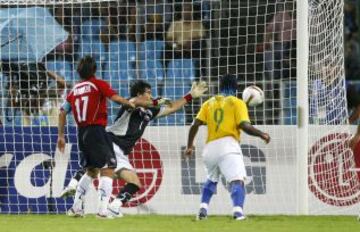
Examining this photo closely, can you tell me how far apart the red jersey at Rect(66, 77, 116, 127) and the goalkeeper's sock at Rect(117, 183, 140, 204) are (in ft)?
3.85

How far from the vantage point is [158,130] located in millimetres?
15906

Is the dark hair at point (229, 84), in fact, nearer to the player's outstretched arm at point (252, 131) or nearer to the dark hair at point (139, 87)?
the player's outstretched arm at point (252, 131)

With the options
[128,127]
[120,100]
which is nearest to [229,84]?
[120,100]

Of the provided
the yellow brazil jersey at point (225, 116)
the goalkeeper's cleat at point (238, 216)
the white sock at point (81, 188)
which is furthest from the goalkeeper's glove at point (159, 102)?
the goalkeeper's cleat at point (238, 216)

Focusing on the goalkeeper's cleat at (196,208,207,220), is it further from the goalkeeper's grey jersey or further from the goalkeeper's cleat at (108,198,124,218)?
the goalkeeper's grey jersey

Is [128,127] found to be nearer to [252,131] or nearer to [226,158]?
[226,158]

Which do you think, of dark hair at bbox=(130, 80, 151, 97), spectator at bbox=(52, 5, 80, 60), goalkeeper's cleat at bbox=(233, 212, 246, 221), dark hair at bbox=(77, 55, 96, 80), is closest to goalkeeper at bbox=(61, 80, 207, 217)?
dark hair at bbox=(130, 80, 151, 97)

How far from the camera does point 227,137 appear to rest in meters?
13.3

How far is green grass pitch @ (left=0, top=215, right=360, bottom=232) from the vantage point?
1202 centimetres

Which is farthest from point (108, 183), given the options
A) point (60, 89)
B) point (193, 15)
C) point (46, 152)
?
point (193, 15)

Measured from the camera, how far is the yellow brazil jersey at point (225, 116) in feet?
43.4

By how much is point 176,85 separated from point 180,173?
2.07 metres

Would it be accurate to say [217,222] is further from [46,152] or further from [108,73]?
[108,73]

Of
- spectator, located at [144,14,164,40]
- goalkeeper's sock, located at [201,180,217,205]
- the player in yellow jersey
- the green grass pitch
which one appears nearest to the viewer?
the green grass pitch
